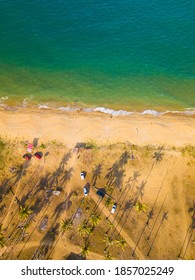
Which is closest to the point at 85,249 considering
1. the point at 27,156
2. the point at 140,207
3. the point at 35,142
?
the point at 140,207

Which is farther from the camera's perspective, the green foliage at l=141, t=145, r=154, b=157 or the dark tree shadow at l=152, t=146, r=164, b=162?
the green foliage at l=141, t=145, r=154, b=157

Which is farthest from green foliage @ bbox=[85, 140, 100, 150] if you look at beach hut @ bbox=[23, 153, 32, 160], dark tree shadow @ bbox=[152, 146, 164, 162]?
dark tree shadow @ bbox=[152, 146, 164, 162]

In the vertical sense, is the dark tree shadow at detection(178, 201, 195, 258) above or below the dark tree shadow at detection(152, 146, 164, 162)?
below

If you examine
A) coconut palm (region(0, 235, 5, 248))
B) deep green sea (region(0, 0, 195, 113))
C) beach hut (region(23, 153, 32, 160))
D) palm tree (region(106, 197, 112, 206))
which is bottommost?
coconut palm (region(0, 235, 5, 248))

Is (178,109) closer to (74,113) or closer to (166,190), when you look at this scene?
(166,190)

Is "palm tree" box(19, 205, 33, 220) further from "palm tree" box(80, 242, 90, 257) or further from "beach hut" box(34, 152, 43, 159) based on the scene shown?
"palm tree" box(80, 242, 90, 257)

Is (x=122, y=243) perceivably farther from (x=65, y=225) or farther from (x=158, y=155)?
(x=158, y=155)

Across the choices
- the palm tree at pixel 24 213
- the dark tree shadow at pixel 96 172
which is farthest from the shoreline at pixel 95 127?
the palm tree at pixel 24 213
